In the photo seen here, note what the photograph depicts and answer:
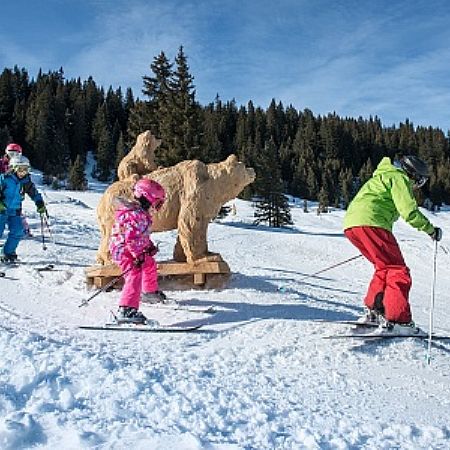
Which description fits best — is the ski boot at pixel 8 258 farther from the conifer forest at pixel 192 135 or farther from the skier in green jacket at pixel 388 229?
the conifer forest at pixel 192 135

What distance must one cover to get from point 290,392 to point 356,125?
13002cm

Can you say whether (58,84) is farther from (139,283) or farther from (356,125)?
(139,283)

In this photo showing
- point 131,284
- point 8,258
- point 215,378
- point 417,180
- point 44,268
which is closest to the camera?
point 215,378

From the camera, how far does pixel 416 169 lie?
534cm

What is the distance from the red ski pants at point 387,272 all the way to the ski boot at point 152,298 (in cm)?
237

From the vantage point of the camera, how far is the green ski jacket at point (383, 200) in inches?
201

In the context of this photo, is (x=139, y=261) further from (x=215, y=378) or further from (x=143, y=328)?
(x=215, y=378)

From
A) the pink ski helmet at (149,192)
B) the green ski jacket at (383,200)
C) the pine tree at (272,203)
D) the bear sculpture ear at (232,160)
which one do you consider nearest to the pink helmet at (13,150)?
the bear sculpture ear at (232,160)

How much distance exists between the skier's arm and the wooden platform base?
2.78m

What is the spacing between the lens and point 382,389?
14.0 feet

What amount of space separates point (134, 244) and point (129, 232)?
147 millimetres

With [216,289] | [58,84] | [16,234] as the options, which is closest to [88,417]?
[216,289]

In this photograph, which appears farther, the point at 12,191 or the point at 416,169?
the point at 12,191

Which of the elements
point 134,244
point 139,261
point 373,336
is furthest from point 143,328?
point 373,336
